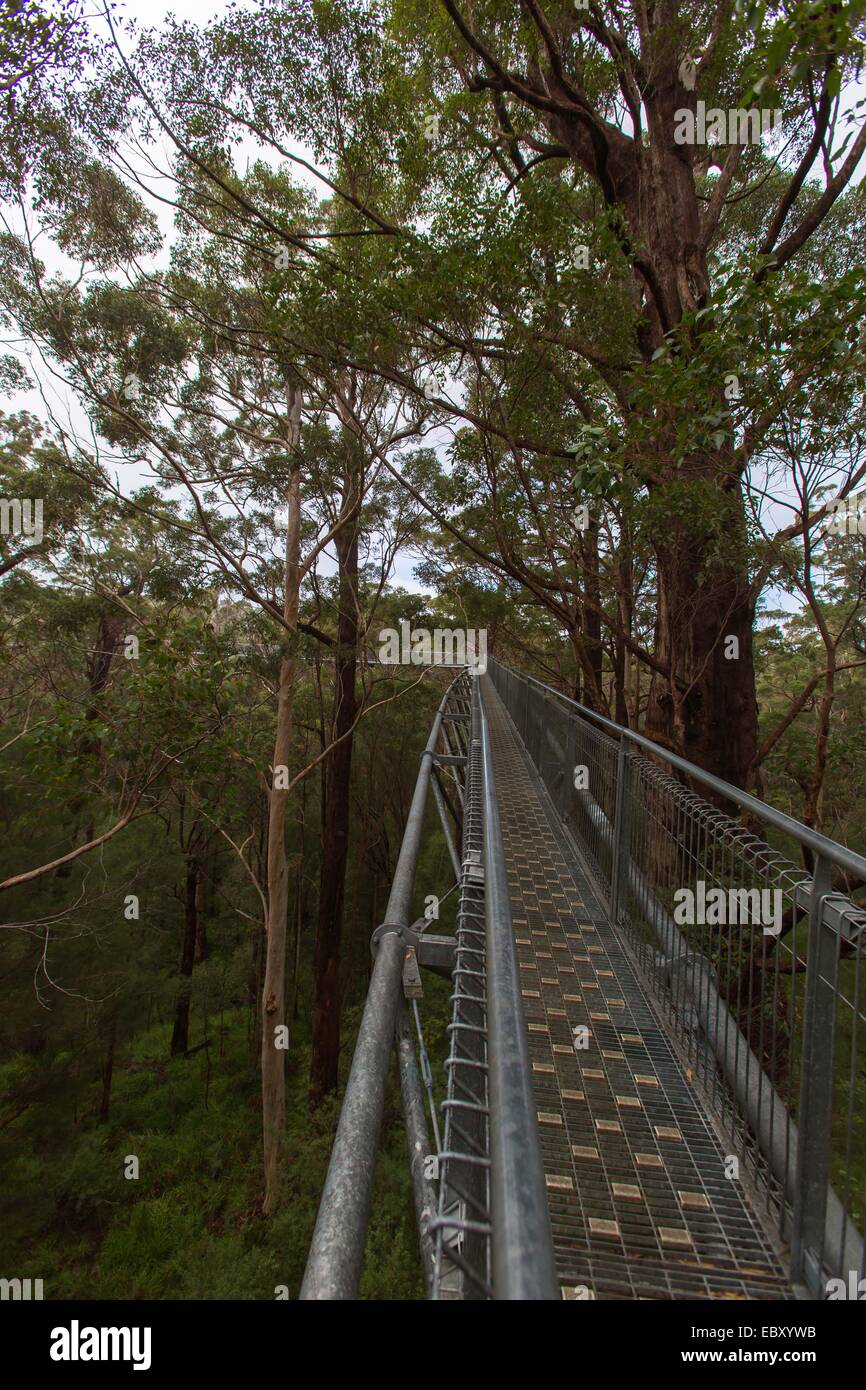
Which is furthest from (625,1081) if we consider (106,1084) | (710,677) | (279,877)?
(106,1084)

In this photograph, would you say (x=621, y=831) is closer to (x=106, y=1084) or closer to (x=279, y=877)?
(x=279, y=877)

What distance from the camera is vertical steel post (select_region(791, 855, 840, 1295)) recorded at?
6.49 ft

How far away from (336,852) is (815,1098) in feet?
42.1

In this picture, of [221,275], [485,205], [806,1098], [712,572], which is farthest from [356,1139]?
[221,275]

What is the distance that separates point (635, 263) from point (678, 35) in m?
2.47

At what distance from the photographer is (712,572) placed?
6609 millimetres

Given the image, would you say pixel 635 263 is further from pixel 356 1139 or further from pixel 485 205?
pixel 356 1139

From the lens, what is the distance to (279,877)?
39.6 feet

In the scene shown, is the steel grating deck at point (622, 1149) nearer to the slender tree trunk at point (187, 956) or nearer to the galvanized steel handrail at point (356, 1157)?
the galvanized steel handrail at point (356, 1157)

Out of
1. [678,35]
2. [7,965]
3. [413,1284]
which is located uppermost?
[678,35]

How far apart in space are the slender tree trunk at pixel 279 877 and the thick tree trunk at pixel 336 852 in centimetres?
155

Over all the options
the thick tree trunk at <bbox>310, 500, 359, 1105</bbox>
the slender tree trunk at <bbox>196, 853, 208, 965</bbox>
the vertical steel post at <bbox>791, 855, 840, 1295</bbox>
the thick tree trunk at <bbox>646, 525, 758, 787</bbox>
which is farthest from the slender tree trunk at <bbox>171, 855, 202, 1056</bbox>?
the vertical steel post at <bbox>791, 855, 840, 1295</bbox>

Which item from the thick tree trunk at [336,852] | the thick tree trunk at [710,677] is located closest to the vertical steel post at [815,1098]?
the thick tree trunk at [710,677]

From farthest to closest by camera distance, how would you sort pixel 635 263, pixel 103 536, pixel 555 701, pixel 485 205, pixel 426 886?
pixel 426 886 < pixel 103 536 < pixel 555 701 < pixel 635 263 < pixel 485 205
